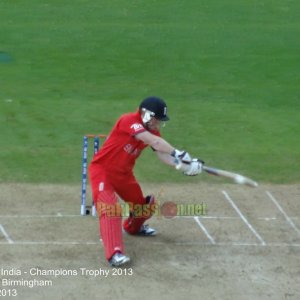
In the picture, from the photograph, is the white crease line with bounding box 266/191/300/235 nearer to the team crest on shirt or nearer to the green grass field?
the green grass field

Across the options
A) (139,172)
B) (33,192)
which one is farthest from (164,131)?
(33,192)

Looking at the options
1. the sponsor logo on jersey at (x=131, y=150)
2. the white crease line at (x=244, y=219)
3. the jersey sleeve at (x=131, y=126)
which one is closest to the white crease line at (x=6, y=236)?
the sponsor logo on jersey at (x=131, y=150)

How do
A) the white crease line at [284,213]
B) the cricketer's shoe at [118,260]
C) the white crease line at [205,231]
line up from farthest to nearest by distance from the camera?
the white crease line at [284,213] → the white crease line at [205,231] → the cricketer's shoe at [118,260]

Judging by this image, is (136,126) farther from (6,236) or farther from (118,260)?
(6,236)

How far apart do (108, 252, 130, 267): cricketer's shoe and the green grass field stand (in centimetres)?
325

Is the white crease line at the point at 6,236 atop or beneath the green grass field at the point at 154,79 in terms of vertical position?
atop

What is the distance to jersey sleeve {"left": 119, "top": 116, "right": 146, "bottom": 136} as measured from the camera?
10.6m

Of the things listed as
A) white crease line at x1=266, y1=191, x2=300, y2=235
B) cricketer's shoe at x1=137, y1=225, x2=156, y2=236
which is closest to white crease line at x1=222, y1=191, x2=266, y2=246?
white crease line at x1=266, y1=191, x2=300, y2=235

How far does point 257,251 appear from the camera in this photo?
11078 millimetres

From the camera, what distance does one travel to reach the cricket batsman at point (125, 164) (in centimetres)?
1049

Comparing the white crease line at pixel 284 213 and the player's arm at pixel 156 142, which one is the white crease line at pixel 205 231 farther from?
the player's arm at pixel 156 142

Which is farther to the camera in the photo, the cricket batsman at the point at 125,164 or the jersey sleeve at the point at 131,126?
the jersey sleeve at the point at 131,126

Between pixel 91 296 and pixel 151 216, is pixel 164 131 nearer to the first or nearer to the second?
pixel 151 216

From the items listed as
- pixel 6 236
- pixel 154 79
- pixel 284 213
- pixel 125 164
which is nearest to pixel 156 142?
pixel 125 164
